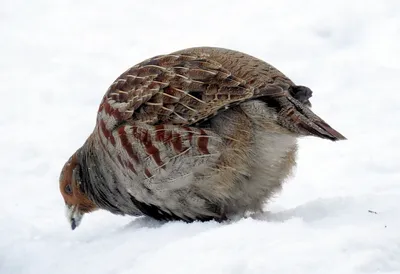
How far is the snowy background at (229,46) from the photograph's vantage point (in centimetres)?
319

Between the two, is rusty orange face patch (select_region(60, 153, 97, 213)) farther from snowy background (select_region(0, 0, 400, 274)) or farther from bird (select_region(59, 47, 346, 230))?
bird (select_region(59, 47, 346, 230))

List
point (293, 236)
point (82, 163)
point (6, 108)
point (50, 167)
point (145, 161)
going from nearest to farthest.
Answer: point (293, 236), point (145, 161), point (82, 163), point (50, 167), point (6, 108)

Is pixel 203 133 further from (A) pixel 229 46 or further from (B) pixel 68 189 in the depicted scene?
(A) pixel 229 46

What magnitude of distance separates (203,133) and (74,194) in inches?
55.4

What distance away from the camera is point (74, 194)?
203 inches

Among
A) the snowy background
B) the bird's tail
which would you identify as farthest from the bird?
the snowy background

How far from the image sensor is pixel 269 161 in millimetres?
4176

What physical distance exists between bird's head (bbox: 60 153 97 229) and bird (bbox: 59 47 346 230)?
1.79 ft

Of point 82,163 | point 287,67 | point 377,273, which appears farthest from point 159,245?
point 287,67

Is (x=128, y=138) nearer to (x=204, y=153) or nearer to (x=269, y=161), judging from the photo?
(x=204, y=153)

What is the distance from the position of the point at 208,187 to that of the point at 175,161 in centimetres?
22

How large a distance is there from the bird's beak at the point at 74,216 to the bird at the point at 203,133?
2.04ft

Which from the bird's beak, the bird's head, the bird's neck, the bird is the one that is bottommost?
the bird's beak

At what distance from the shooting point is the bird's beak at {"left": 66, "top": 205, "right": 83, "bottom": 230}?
16.8ft
